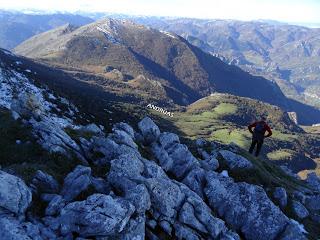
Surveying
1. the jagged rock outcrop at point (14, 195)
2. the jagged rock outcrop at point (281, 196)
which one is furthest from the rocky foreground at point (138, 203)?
the jagged rock outcrop at point (281, 196)

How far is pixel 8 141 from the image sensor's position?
118ft

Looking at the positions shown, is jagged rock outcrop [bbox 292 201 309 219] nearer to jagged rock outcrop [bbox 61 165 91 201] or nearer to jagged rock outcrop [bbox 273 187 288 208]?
jagged rock outcrop [bbox 273 187 288 208]

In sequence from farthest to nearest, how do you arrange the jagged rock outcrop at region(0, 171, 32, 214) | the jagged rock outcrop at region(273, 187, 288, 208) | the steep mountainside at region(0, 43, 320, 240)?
the jagged rock outcrop at region(273, 187, 288, 208) < the steep mountainside at region(0, 43, 320, 240) < the jagged rock outcrop at region(0, 171, 32, 214)

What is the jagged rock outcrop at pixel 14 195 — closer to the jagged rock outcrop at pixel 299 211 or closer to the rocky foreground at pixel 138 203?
the rocky foreground at pixel 138 203

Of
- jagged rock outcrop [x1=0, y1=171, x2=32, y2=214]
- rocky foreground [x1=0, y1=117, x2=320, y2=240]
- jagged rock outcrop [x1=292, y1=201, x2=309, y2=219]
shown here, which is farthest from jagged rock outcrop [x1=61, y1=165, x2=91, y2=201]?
jagged rock outcrop [x1=292, y1=201, x2=309, y2=219]

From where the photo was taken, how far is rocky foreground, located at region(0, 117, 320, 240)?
2469cm

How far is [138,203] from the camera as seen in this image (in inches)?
1097

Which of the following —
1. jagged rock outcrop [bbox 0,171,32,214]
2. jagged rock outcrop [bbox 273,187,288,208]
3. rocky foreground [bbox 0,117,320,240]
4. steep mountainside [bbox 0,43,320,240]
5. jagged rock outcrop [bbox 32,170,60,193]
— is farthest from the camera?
jagged rock outcrop [bbox 273,187,288,208]

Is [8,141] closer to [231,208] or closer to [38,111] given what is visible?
[38,111]

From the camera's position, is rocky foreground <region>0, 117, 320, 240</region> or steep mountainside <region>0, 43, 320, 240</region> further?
steep mountainside <region>0, 43, 320, 240</region>

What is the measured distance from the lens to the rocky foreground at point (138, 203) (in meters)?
24.7

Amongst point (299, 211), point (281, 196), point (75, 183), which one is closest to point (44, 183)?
point (75, 183)

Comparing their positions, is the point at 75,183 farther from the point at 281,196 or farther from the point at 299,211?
the point at 299,211

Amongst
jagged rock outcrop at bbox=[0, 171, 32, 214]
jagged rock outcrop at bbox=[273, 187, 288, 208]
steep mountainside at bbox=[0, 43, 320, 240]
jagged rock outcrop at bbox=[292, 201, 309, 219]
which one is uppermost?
jagged rock outcrop at bbox=[0, 171, 32, 214]
